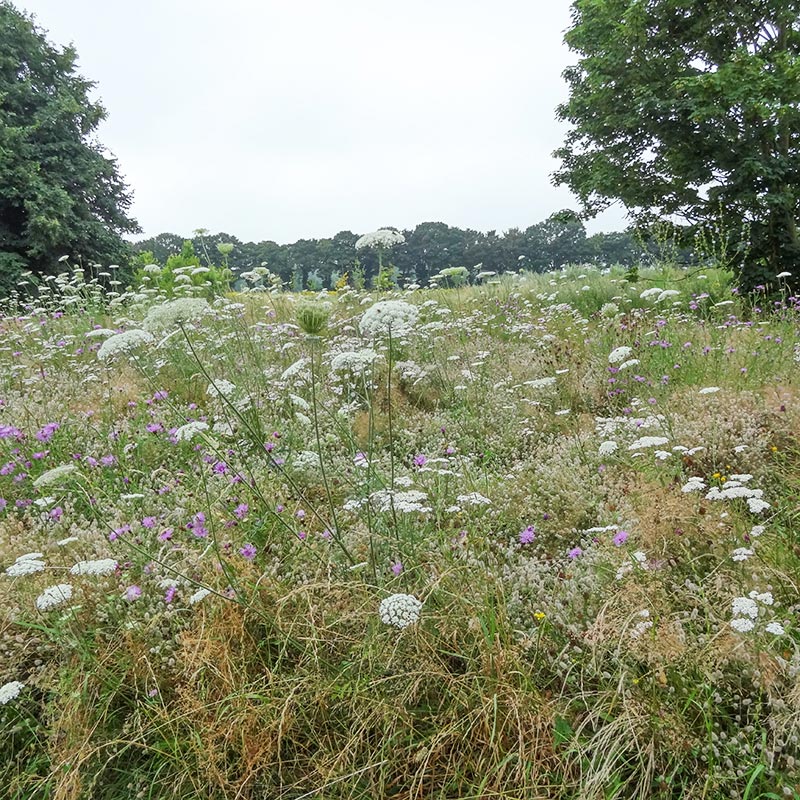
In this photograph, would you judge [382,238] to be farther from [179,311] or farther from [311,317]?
[179,311]

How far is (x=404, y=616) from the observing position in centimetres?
156

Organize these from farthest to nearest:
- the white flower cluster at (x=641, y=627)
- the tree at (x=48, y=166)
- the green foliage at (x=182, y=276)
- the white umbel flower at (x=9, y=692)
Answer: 1. the tree at (x=48, y=166)
2. the green foliage at (x=182, y=276)
3. the white flower cluster at (x=641, y=627)
4. the white umbel flower at (x=9, y=692)

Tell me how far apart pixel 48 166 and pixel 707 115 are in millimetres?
20773

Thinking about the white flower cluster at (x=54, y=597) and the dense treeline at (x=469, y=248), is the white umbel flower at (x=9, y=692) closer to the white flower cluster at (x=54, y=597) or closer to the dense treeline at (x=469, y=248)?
the white flower cluster at (x=54, y=597)

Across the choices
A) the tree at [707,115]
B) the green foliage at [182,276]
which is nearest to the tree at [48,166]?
the green foliage at [182,276]

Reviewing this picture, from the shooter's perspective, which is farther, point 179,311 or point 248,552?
point 248,552

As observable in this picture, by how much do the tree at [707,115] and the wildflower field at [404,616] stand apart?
7292mm

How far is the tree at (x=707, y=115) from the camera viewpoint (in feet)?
28.7

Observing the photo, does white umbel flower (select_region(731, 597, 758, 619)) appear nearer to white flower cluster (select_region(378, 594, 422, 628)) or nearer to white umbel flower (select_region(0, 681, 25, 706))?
white flower cluster (select_region(378, 594, 422, 628))

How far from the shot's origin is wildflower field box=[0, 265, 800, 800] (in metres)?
1.59

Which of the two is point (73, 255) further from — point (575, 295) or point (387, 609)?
point (387, 609)

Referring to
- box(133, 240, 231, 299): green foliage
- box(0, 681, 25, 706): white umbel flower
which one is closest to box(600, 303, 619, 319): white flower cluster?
box(133, 240, 231, 299): green foliage

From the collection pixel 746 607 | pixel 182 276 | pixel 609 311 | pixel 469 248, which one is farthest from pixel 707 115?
pixel 469 248

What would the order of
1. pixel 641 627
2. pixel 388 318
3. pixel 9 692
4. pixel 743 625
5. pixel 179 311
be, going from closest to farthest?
pixel 743 625 < pixel 9 692 < pixel 641 627 < pixel 388 318 < pixel 179 311
